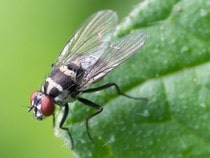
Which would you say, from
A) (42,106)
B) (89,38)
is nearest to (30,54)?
(89,38)

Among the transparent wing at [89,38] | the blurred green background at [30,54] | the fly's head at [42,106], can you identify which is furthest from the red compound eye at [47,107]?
the blurred green background at [30,54]

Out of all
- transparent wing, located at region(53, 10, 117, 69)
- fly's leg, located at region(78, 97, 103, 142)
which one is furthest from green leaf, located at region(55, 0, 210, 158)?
transparent wing, located at region(53, 10, 117, 69)

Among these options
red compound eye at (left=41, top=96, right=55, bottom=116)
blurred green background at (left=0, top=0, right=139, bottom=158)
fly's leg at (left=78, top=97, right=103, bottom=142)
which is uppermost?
red compound eye at (left=41, top=96, right=55, bottom=116)

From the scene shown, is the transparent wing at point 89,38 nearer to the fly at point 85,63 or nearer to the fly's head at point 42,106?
the fly at point 85,63

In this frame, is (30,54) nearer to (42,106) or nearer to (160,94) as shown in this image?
(42,106)

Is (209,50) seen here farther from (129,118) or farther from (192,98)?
(129,118)

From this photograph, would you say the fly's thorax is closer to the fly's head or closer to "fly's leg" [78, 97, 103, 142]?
the fly's head
